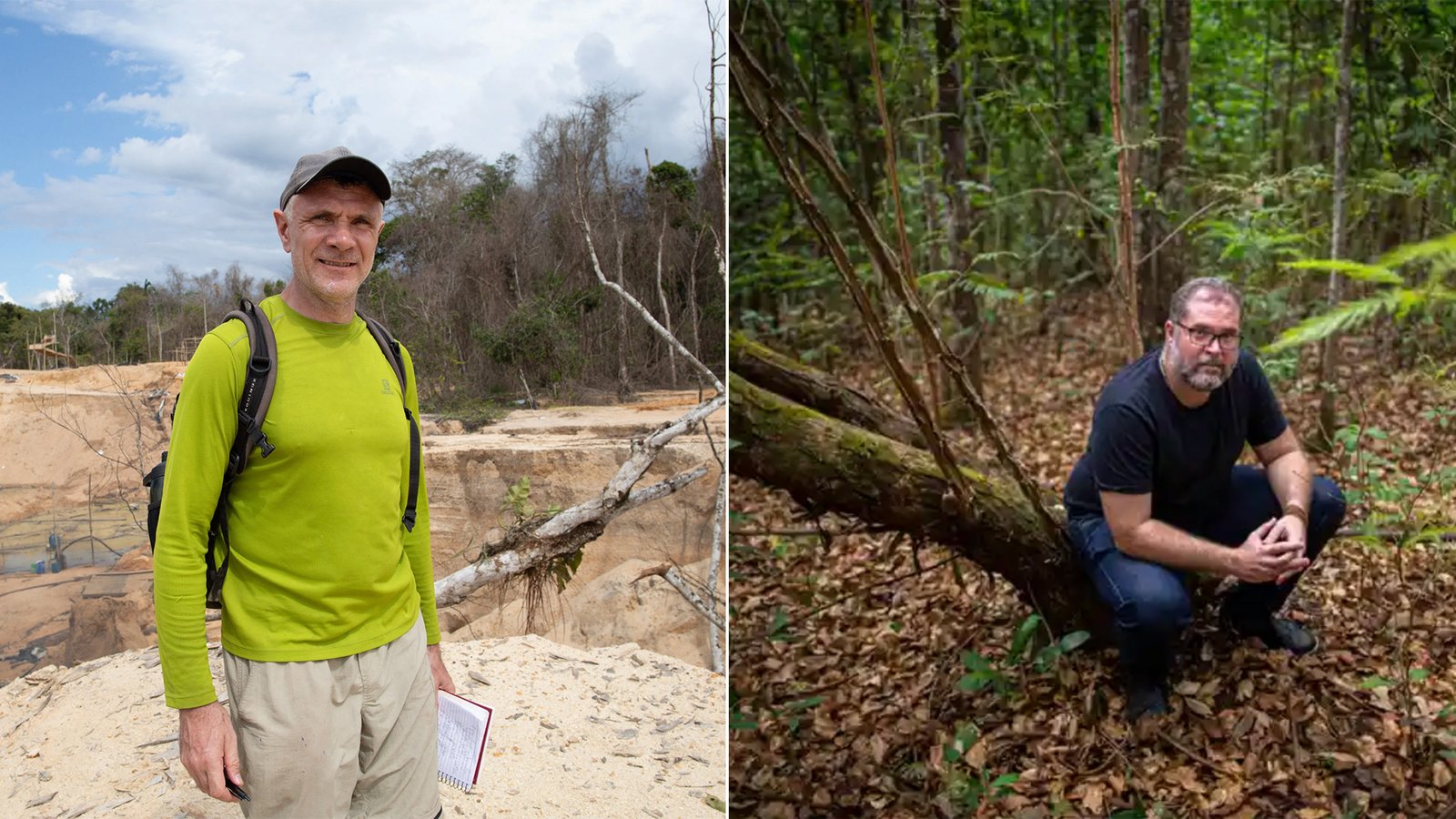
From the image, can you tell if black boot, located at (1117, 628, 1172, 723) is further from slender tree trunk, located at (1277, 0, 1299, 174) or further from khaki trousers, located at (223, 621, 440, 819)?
slender tree trunk, located at (1277, 0, 1299, 174)

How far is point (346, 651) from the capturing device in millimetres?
1802

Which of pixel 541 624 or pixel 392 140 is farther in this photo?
pixel 541 624

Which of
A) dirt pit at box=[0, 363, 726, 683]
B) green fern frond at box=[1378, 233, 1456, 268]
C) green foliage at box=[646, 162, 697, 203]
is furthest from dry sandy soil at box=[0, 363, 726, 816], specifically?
green fern frond at box=[1378, 233, 1456, 268]

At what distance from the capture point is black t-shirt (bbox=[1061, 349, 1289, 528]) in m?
2.86

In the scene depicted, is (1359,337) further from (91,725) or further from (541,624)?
(91,725)

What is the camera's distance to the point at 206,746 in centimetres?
163

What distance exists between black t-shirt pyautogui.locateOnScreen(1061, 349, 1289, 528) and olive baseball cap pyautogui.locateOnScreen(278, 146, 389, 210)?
2045mm

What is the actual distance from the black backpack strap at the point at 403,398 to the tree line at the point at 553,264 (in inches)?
21.4

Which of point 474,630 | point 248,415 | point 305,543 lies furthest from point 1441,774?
point 248,415

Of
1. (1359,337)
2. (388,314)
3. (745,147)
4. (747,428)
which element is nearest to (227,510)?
(388,314)

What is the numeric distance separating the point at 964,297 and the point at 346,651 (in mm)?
4993

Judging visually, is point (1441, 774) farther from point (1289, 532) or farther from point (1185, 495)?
point (1185, 495)

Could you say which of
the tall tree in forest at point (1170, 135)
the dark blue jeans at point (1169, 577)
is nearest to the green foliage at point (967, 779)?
the dark blue jeans at point (1169, 577)

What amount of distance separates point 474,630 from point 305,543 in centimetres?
115
